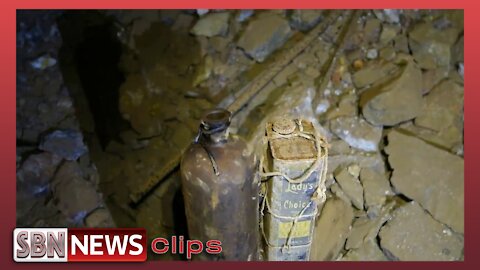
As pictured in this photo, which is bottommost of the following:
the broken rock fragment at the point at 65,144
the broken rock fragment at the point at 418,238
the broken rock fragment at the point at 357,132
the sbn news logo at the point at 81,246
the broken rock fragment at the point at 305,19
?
the broken rock fragment at the point at 418,238

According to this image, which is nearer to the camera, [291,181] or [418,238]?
[291,181]

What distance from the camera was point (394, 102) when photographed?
377cm

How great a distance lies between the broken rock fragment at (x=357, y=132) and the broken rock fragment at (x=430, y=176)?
135 millimetres

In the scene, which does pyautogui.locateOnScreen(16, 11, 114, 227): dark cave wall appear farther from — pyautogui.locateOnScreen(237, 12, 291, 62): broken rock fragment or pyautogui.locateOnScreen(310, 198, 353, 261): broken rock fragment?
pyautogui.locateOnScreen(237, 12, 291, 62): broken rock fragment

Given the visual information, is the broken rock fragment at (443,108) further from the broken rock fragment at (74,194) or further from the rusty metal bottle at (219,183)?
the broken rock fragment at (74,194)

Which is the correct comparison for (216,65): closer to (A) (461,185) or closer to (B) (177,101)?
(B) (177,101)

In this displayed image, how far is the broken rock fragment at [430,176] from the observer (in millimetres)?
3398

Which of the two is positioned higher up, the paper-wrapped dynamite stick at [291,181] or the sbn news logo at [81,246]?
the paper-wrapped dynamite stick at [291,181]

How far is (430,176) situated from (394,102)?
28.1 inches

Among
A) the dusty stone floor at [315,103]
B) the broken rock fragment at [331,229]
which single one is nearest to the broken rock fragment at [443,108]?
the dusty stone floor at [315,103]

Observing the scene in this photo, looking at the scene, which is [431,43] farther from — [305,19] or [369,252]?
[369,252]

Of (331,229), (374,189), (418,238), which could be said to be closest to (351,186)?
(374,189)

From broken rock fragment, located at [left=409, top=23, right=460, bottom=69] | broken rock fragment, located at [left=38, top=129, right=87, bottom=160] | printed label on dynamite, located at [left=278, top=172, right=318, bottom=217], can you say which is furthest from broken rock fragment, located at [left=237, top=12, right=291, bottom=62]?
printed label on dynamite, located at [left=278, top=172, right=318, bottom=217]

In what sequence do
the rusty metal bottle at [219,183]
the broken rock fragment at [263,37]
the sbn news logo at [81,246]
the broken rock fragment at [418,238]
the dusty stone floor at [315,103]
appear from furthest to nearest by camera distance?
the broken rock fragment at [263,37], the dusty stone floor at [315,103], the broken rock fragment at [418,238], the sbn news logo at [81,246], the rusty metal bottle at [219,183]
